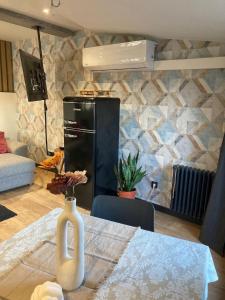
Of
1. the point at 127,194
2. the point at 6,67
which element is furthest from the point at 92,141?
the point at 6,67

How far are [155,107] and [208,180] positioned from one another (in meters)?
1.08

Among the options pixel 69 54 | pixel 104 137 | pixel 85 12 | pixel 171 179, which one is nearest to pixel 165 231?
pixel 171 179

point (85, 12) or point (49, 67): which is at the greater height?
point (85, 12)

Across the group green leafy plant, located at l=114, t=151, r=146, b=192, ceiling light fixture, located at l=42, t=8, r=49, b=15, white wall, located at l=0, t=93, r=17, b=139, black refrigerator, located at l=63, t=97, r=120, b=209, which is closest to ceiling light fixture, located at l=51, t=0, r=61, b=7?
ceiling light fixture, located at l=42, t=8, r=49, b=15

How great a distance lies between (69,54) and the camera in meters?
3.92

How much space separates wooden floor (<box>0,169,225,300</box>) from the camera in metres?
2.16

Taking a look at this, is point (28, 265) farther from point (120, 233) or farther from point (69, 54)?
point (69, 54)

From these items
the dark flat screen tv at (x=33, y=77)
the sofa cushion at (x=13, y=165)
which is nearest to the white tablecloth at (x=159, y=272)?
the sofa cushion at (x=13, y=165)

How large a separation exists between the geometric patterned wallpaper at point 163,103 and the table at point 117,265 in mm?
1792

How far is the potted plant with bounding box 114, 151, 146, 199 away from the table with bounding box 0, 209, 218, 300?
1.67 m

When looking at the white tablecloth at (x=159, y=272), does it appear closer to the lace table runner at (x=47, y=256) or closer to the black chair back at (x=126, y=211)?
the lace table runner at (x=47, y=256)

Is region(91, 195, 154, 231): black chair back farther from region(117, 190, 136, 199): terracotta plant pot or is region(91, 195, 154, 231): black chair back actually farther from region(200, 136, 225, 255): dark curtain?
region(117, 190, 136, 199): terracotta plant pot

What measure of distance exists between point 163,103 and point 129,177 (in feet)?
3.30

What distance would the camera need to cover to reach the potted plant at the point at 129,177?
3051 millimetres
